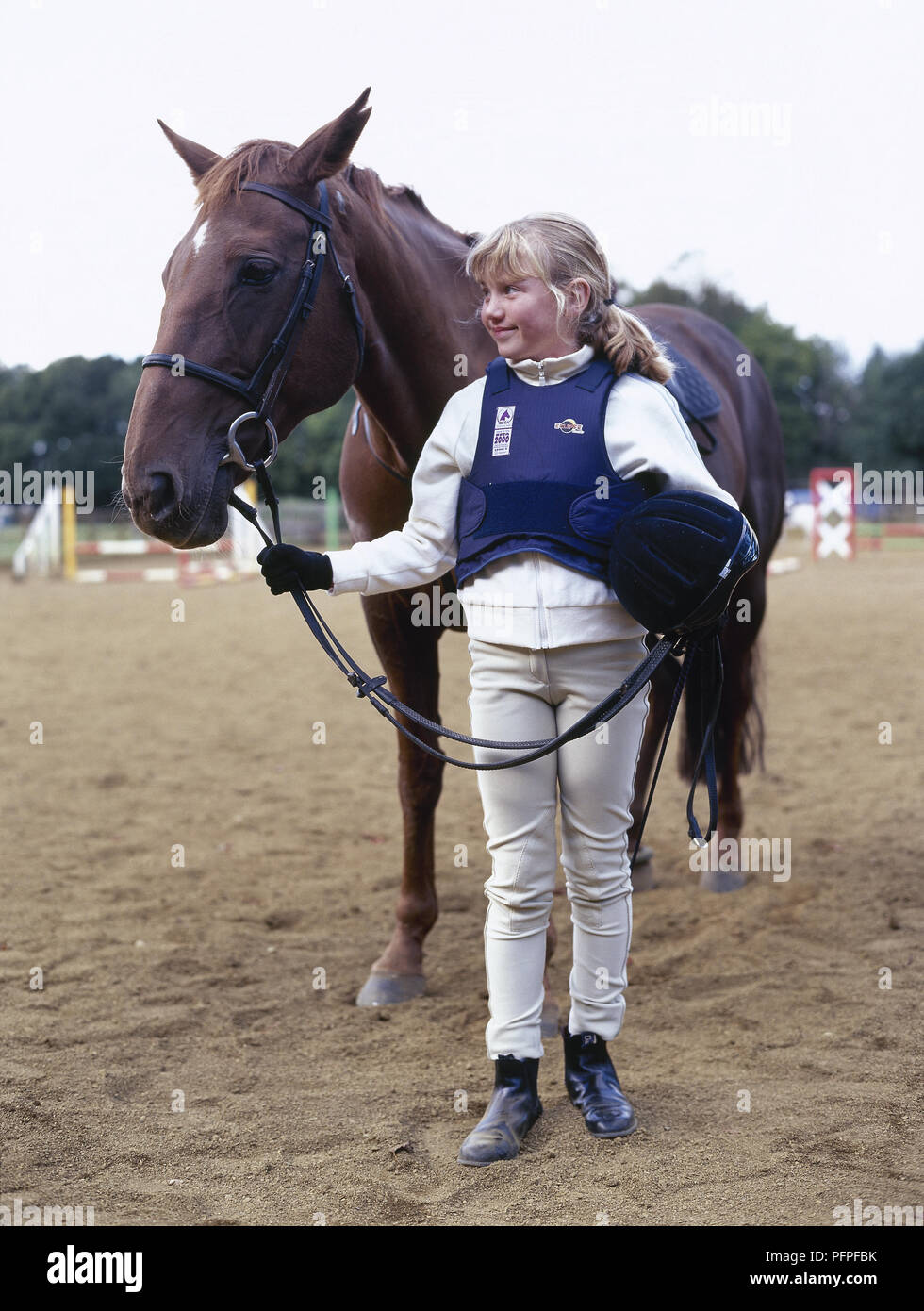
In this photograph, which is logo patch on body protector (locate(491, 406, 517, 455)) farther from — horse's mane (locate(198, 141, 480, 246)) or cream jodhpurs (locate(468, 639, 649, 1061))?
horse's mane (locate(198, 141, 480, 246))

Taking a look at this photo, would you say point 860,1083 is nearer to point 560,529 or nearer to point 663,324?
point 560,529

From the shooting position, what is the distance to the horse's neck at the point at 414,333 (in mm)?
2682

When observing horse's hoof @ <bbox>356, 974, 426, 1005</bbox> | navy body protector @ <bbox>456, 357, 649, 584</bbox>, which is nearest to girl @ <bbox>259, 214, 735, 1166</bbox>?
navy body protector @ <bbox>456, 357, 649, 584</bbox>

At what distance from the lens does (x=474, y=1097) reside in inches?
98.9

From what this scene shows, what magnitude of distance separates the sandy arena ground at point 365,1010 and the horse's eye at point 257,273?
173 centimetres

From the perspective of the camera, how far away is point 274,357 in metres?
2.32

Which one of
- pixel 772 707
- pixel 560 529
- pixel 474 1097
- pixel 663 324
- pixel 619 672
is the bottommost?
pixel 474 1097

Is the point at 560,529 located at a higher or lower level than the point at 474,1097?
higher

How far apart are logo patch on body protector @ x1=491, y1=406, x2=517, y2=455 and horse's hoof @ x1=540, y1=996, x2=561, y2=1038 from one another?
144 cm

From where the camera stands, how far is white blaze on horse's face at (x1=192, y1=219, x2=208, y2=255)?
2277 millimetres

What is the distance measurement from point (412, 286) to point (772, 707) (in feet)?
16.2

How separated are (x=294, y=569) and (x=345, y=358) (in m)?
0.58

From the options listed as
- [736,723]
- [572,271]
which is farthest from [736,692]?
[572,271]
